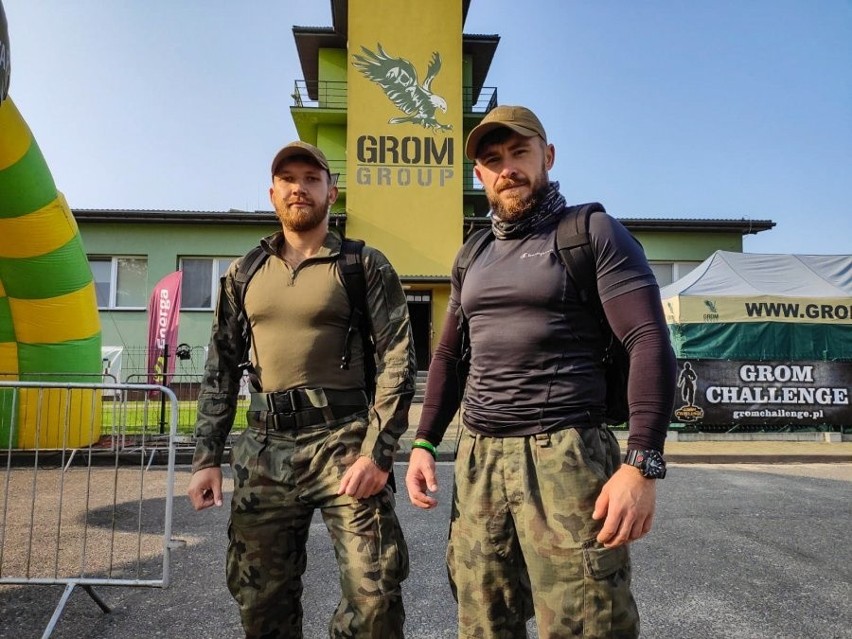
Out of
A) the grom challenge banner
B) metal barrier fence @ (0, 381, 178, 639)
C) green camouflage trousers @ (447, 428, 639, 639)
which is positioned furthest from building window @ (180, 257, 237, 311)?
green camouflage trousers @ (447, 428, 639, 639)

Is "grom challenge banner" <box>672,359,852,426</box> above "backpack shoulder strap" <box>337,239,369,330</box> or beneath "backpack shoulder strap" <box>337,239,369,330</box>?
beneath

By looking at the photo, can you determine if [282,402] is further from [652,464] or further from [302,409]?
[652,464]

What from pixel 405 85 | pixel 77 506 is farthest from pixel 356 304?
pixel 405 85

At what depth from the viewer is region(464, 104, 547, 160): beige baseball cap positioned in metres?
1.97

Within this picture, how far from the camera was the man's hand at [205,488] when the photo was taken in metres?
2.45

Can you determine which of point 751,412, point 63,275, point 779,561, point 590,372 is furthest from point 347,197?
point 590,372

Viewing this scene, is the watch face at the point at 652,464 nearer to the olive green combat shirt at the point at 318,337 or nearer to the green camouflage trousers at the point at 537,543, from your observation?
the green camouflage trousers at the point at 537,543

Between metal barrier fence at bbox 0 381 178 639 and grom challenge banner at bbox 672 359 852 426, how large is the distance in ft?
30.8

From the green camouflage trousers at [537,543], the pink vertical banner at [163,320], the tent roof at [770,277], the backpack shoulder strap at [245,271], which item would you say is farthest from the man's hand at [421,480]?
the tent roof at [770,277]

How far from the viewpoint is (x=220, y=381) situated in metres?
2.60

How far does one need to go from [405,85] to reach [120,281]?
11.8 m

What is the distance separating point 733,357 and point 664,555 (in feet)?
27.7

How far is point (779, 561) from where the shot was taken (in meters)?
4.32

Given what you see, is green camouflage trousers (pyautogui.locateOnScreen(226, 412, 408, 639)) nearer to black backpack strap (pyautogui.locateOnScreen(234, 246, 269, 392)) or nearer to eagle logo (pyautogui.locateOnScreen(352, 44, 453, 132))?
black backpack strap (pyautogui.locateOnScreen(234, 246, 269, 392))
